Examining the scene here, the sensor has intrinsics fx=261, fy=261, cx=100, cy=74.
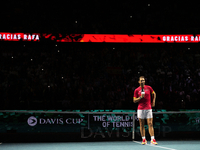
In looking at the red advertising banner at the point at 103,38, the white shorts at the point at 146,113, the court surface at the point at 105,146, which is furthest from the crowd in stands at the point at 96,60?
the white shorts at the point at 146,113

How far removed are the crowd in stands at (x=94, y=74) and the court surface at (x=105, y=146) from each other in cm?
508

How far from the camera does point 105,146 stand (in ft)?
25.7

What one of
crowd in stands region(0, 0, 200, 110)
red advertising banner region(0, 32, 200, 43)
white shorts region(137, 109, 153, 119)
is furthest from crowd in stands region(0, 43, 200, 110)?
white shorts region(137, 109, 153, 119)

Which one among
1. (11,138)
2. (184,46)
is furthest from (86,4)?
(11,138)

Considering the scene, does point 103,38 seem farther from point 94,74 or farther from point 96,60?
point 94,74

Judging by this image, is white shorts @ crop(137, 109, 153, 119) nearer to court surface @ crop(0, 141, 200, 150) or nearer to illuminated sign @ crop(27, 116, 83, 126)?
court surface @ crop(0, 141, 200, 150)

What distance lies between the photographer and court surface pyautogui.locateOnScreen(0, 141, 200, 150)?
7441 mm

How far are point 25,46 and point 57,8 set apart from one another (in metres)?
3.21

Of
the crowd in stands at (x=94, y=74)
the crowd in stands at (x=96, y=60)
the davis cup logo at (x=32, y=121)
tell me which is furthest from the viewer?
the crowd in stands at (x=96, y=60)

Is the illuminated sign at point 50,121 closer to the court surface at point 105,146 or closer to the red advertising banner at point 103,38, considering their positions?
the court surface at point 105,146

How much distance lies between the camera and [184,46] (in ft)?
51.6

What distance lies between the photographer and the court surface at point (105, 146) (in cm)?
744

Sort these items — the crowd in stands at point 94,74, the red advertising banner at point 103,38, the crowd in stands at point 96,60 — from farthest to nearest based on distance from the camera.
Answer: the red advertising banner at point 103,38 < the crowd in stands at point 96,60 < the crowd in stands at point 94,74

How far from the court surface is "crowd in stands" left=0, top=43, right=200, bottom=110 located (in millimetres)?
5083
